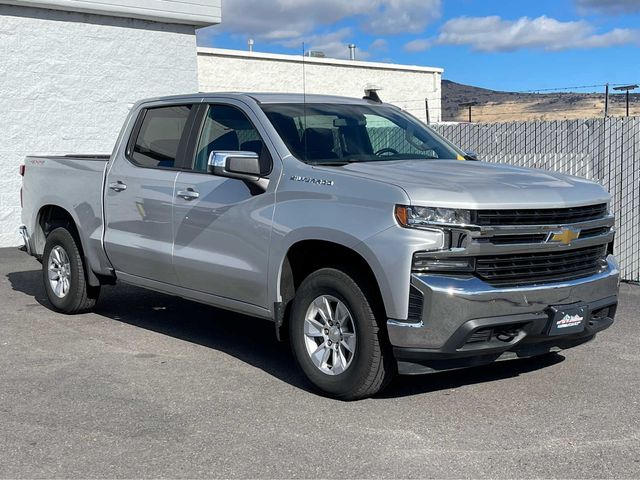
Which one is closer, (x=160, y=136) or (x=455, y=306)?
(x=455, y=306)

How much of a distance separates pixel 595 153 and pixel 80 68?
8.86 m

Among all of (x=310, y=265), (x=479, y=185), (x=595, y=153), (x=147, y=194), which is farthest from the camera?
(x=595, y=153)

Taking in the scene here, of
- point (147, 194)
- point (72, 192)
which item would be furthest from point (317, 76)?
point (147, 194)

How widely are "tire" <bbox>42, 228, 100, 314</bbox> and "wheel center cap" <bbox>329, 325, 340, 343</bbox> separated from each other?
137 inches

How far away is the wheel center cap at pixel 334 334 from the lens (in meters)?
5.74

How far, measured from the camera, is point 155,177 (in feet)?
23.7

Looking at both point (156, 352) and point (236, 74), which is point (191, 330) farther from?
point (236, 74)

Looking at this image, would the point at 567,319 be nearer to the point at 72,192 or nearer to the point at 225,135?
the point at 225,135

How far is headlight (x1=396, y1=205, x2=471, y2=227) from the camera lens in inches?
206

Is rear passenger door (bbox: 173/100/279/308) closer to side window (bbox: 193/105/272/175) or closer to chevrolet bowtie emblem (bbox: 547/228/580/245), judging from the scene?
side window (bbox: 193/105/272/175)

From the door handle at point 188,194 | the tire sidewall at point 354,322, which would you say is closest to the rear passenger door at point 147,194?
the door handle at point 188,194

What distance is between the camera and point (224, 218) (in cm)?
647

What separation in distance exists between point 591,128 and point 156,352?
6245 mm

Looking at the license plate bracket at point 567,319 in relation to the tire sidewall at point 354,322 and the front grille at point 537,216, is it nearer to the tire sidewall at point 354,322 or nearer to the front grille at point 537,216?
the front grille at point 537,216
